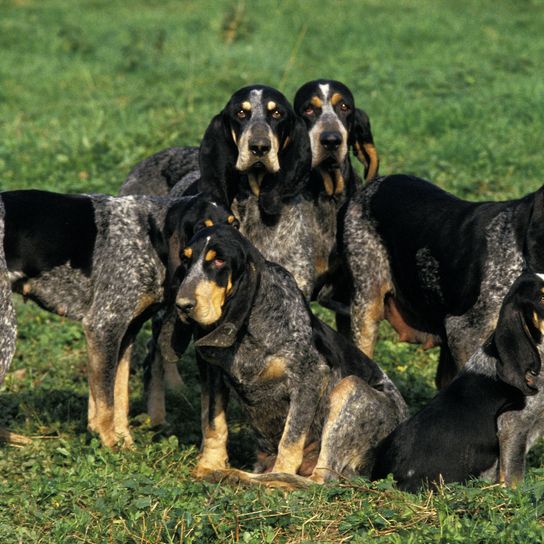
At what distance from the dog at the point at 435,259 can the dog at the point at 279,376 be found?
80 cm

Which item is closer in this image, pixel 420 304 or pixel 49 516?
pixel 49 516

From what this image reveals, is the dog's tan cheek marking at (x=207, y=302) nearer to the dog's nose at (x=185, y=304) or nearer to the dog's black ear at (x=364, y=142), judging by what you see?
the dog's nose at (x=185, y=304)

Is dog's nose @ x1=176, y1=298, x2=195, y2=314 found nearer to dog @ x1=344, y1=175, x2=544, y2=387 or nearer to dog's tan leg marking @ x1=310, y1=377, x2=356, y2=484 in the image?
dog's tan leg marking @ x1=310, y1=377, x2=356, y2=484

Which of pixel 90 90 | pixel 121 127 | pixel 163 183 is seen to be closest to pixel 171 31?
pixel 90 90

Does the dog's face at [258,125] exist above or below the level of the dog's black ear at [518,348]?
above

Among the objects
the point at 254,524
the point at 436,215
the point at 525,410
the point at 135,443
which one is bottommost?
the point at 135,443

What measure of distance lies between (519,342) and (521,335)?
0.04 metres

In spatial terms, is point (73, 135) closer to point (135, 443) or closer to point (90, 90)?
point (90, 90)

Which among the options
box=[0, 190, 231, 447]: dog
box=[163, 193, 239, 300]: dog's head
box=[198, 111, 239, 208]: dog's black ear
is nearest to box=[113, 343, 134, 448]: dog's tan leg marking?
box=[0, 190, 231, 447]: dog

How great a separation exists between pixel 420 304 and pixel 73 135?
26.1 feet

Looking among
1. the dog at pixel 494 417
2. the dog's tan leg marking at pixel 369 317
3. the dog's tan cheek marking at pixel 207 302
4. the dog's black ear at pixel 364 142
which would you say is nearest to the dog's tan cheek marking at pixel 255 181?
the dog's black ear at pixel 364 142

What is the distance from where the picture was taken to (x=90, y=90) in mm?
19656

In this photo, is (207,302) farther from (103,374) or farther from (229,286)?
(103,374)

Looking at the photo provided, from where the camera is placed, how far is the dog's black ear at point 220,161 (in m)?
9.03
